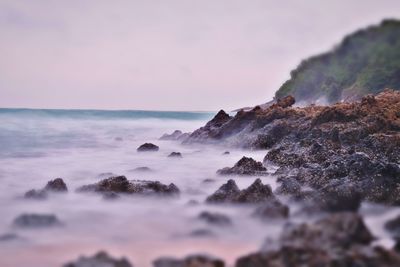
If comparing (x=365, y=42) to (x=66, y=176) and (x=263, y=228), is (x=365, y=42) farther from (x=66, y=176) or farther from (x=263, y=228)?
(x=263, y=228)

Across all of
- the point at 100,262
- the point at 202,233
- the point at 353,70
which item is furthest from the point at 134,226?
the point at 353,70

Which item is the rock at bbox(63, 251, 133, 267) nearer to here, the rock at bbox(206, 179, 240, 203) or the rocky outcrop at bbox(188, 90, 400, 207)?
the rocky outcrop at bbox(188, 90, 400, 207)

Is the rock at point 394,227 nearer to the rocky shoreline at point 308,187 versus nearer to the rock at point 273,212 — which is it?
the rocky shoreline at point 308,187

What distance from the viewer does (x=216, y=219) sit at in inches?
270

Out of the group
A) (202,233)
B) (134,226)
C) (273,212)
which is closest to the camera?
(202,233)

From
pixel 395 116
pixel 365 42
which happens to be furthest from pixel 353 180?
pixel 365 42

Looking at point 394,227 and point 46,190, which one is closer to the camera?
point 394,227

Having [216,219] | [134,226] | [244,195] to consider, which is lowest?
[134,226]

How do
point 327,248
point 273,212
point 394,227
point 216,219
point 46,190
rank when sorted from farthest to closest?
point 46,190 → point 216,219 → point 273,212 → point 394,227 → point 327,248

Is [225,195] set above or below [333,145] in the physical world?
below

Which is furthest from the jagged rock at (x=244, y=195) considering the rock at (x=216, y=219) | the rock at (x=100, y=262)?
the rock at (x=100, y=262)

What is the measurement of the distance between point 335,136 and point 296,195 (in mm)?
6816

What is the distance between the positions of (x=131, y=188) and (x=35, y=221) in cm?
287

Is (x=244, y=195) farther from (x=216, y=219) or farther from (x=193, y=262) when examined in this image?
(x=193, y=262)
